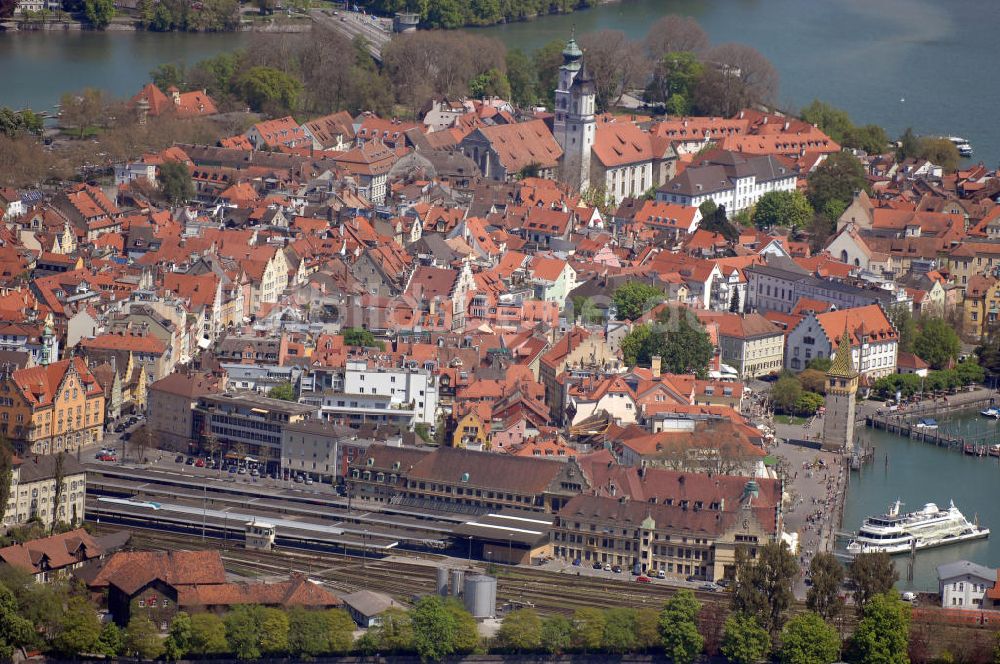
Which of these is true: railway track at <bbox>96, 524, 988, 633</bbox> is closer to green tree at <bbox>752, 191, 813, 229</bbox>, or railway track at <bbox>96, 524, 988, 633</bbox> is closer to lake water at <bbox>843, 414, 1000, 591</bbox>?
lake water at <bbox>843, 414, 1000, 591</bbox>

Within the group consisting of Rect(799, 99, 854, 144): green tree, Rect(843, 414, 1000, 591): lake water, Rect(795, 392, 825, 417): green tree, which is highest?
Rect(799, 99, 854, 144): green tree

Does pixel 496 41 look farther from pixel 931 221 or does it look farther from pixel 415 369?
pixel 415 369

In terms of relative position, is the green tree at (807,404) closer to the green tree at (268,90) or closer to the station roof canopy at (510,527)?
the station roof canopy at (510,527)

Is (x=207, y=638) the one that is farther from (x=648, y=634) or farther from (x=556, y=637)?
(x=648, y=634)

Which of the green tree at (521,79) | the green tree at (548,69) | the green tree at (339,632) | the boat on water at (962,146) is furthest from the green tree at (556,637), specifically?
the boat on water at (962,146)

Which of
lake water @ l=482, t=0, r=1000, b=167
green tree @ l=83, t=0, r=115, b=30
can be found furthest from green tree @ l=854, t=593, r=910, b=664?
green tree @ l=83, t=0, r=115, b=30

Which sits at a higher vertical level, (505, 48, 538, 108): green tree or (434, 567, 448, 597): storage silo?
(505, 48, 538, 108): green tree

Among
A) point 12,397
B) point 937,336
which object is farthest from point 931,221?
point 12,397
